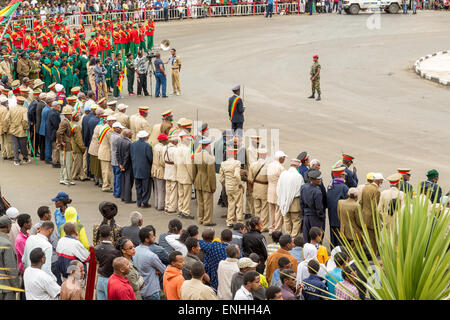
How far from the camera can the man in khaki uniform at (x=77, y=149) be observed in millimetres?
15195

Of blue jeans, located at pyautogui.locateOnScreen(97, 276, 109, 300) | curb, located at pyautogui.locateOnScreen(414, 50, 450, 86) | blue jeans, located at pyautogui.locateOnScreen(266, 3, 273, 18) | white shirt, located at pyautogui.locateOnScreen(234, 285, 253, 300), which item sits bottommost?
blue jeans, located at pyautogui.locateOnScreen(97, 276, 109, 300)

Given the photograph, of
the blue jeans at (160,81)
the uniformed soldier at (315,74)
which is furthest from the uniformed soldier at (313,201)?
the blue jeans at (160,81)

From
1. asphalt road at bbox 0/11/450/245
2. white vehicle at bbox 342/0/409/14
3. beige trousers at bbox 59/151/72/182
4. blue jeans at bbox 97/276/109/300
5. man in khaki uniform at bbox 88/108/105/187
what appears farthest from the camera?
white vehicle at bbox 342/0/409/14

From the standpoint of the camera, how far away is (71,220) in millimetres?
9883

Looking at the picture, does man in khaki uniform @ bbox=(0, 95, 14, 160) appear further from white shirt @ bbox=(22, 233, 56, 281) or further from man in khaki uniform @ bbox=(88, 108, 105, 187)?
white shirt @ bbox=(22, 233, 56, 281)

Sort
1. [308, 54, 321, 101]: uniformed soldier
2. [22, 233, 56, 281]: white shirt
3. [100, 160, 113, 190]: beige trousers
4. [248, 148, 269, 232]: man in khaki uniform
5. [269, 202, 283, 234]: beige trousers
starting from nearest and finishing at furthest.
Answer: [22, 233, 56, 281]: white shirt → [269, 202, 283, 234]: beige trousers → [248, 148, 269, 232]: man in khaki uniform → [100, 160, 113, 190]: beige trousers → [308, 54, 321, 101]: uniformed soldier

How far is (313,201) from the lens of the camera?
1156cm

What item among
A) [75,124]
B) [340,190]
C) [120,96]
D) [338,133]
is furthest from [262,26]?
[340,190]

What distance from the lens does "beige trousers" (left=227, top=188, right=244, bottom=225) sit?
13.0 m

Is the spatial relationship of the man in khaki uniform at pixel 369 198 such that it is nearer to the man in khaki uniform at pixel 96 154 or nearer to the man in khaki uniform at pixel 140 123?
the man in khaki uniform at pixel 140 123

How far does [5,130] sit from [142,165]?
4.64 metres

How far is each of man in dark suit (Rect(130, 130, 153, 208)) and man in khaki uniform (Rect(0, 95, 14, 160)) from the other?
4.31 meters

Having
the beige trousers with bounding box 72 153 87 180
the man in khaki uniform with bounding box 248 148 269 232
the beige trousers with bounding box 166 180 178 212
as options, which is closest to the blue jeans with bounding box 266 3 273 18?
the beige trousers with bounding box 72 153 87 180
